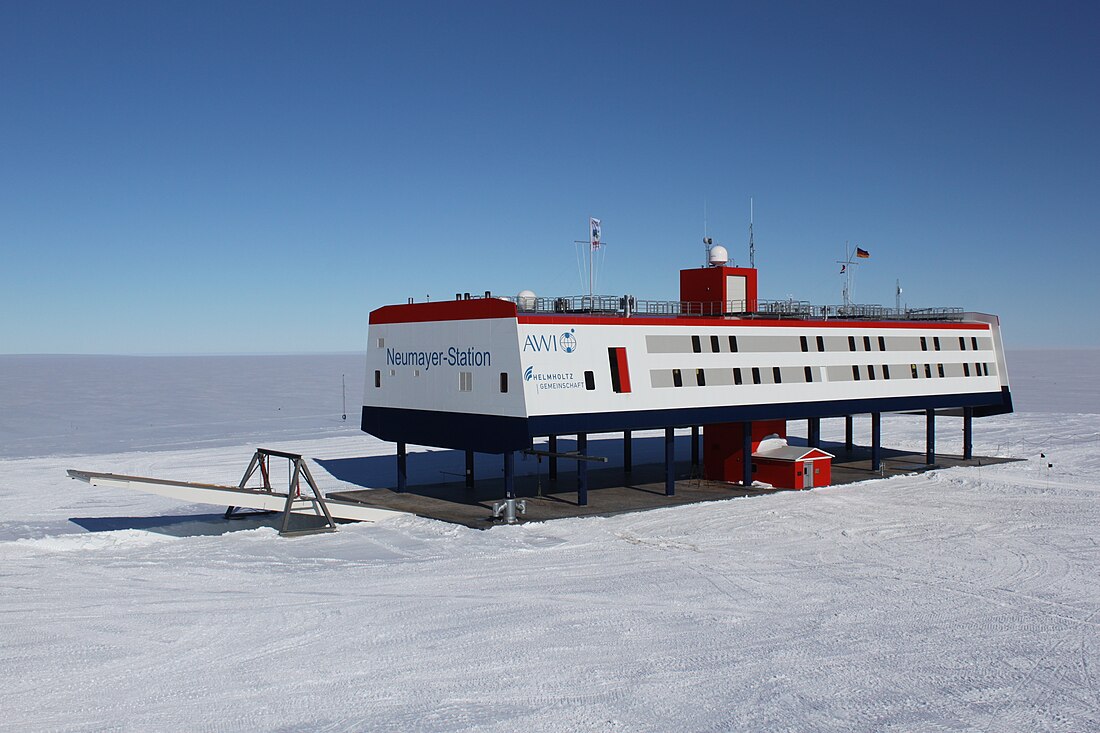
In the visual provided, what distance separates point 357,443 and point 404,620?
141 feet

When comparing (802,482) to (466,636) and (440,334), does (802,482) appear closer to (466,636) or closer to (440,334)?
(440,334)

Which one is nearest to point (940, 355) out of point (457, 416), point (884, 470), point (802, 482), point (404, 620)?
point (884, 470)

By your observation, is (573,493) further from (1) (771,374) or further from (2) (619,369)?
(1) (771,374)

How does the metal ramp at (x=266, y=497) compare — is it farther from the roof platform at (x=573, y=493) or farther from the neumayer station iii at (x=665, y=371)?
the neumayer station iii at (x=665, y=371)

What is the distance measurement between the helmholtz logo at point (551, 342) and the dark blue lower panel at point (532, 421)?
8.36 feet

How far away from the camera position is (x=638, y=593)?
85.5 ft

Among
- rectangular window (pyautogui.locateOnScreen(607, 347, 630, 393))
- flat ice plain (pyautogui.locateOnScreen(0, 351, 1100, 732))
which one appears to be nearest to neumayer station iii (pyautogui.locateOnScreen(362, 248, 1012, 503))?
rectangular window (pyautogui.locateOnScreen(607, 347, 630, 393))

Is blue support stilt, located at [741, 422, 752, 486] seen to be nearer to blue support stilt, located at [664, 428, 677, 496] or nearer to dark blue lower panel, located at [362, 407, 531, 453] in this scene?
blue support stilt, located at [664, 428, 677, 496]

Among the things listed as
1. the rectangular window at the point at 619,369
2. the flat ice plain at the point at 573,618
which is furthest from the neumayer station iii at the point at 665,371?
the flat ice plain at the point at 573,618

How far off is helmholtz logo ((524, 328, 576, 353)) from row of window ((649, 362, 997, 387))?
4.19m

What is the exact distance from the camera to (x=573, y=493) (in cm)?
4319

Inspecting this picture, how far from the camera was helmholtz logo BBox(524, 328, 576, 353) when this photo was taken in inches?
1436


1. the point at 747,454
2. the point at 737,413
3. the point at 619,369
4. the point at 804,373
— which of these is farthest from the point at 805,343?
the point at 619,369

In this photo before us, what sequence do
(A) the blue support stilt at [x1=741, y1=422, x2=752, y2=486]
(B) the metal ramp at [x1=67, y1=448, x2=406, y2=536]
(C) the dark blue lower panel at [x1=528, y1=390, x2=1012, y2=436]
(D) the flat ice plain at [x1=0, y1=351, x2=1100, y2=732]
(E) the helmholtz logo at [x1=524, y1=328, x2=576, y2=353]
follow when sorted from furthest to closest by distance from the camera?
(A) the blue support stilt at [x1=741, y1=422, x2=752, y2=486]
(C) the dark blue lower panel at [x1=528, y1=390, x2=1012, y2=436]
(E) the helmholtz logo at [x1=524, y1=328, x2=576, y2=353]
(B) the metal ramp at [x1=67, y1=448, x2=406, y2=536]
(D) the flat ice plain at [x1=0, y1=351, x2=1100, y2=732]
